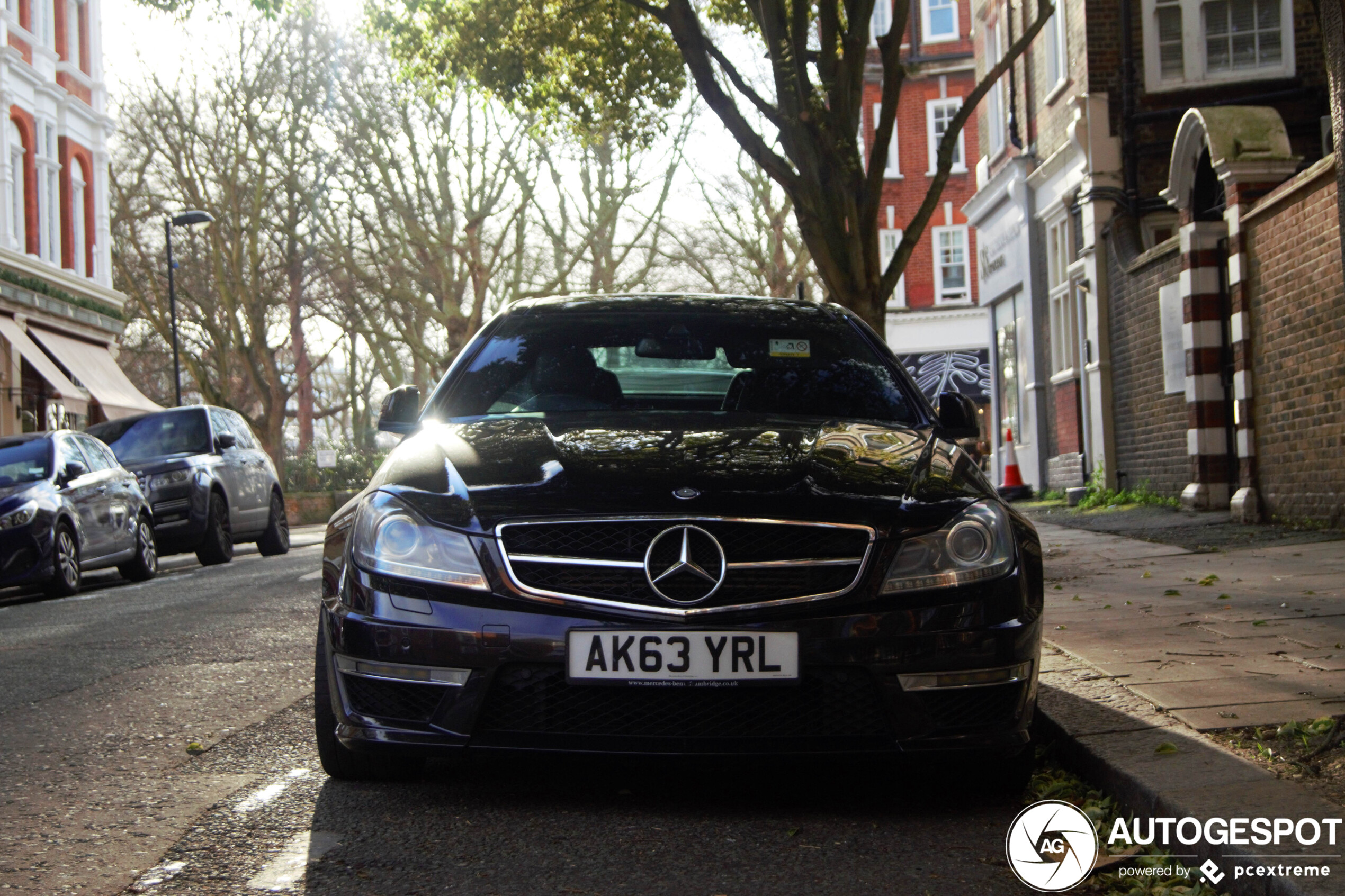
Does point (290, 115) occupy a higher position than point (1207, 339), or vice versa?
point (290, 115)

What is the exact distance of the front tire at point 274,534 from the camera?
19.4 meters

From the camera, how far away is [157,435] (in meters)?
17.8

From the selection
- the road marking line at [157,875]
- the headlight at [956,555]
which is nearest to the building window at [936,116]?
the headlight at [956,555]

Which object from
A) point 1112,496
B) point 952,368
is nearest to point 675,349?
point 1112,496

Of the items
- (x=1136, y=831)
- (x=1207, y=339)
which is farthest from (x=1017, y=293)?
(x=1136, y=831)

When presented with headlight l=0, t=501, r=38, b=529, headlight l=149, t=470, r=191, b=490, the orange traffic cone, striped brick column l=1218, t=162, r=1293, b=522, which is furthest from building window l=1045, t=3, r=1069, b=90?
headlight l=0, t=501, r=38, b=529

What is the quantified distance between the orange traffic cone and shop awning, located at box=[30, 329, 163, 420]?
16.6 metres

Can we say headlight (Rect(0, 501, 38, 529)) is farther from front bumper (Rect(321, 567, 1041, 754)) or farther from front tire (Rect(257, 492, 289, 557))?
front bumper (Rect(321, 567, 1041, 754))

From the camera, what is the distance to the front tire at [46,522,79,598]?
43.2ft

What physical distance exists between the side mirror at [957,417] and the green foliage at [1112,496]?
11121 millimetres

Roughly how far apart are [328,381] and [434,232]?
1857 inches

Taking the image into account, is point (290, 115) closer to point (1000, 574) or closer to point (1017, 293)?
point (1017, 293)

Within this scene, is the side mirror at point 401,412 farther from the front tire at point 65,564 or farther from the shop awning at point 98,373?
the shop awning at point 98,373

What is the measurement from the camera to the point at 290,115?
37844mm
